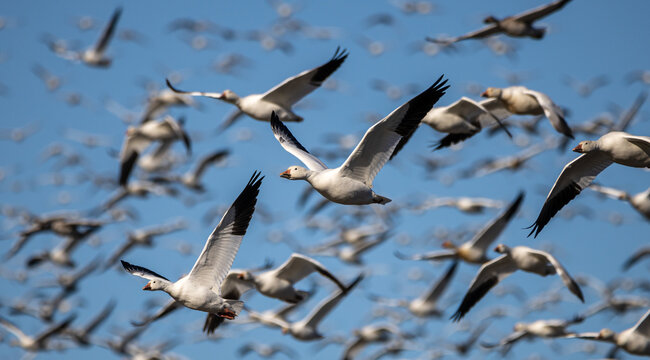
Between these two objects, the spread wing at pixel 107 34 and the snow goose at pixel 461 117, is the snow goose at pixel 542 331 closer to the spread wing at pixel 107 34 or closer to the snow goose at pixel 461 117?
the snow goose at pixel 461 117

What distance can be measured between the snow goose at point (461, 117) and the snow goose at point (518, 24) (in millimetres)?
1025

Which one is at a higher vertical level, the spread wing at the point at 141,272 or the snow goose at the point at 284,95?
the snow goose at the point at 284,95

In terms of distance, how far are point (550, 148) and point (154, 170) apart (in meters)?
11.5

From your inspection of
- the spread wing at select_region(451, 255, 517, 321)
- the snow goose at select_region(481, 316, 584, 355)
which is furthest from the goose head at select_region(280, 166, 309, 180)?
the snow goose at select_region(481, 316, 584, 355)

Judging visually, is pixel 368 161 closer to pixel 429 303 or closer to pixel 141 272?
pixel 141 272

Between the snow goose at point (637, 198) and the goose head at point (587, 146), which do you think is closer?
the goose head at point (587, 146)

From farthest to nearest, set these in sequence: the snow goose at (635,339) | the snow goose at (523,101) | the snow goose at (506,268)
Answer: the snow goose at (635,339)
the snow goose at (506,268)
the snow goose at (523,101)

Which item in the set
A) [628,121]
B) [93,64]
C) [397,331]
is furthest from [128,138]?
[628,121]

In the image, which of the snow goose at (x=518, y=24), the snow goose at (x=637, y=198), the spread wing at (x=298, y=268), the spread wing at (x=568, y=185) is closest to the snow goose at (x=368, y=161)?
the spread wing at (x=568, y=185)

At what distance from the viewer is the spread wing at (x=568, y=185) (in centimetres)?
893

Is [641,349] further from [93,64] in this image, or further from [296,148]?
[93,64]

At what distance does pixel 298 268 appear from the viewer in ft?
38.5

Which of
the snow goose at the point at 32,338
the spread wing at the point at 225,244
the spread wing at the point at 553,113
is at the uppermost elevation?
the spread wing at the point at 553,113

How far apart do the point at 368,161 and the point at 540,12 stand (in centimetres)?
472
